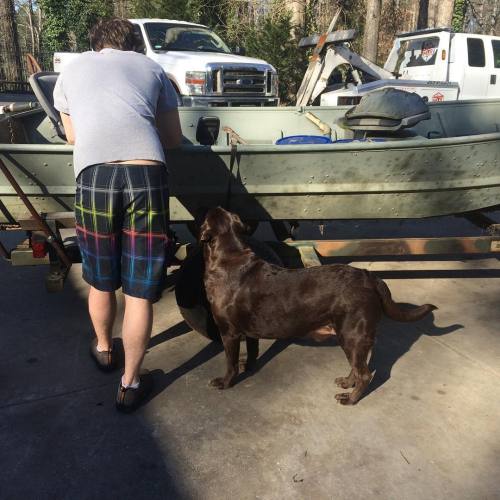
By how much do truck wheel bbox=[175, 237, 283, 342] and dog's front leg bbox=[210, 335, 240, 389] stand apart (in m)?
0.46

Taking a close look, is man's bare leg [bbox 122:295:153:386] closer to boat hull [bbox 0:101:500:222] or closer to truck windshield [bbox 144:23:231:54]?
boat hull [bbox 0:101:500:222]

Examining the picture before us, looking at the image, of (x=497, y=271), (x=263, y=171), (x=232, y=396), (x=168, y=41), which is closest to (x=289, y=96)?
(x=168, y=41)

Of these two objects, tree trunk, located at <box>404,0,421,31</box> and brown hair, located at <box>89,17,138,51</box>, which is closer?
brown hair, located at <box>89,17,138,51</box>

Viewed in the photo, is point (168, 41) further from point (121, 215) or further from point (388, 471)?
point (388, 471)

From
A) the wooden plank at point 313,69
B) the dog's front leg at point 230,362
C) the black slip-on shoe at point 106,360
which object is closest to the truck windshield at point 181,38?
the wooden plank at point 313,69

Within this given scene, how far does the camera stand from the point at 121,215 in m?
2.40

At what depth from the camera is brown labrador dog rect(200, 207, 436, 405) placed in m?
2.56

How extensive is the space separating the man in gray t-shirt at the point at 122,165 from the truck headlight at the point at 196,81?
694 centimetres

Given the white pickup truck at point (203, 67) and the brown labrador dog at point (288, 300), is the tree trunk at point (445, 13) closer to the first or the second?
the white pickup truck at point (203, 67)

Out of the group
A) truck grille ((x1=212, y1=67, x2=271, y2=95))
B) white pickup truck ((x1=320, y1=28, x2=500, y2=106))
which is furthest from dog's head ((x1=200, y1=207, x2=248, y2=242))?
white pickup truck ((x1=320, y1=28, x2=500, y2=106))

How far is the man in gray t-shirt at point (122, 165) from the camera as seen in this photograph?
2287 millimetres

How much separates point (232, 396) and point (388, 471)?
0.92m

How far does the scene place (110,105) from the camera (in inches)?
89.7

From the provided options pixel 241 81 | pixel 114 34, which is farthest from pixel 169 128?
pixel 241 81
